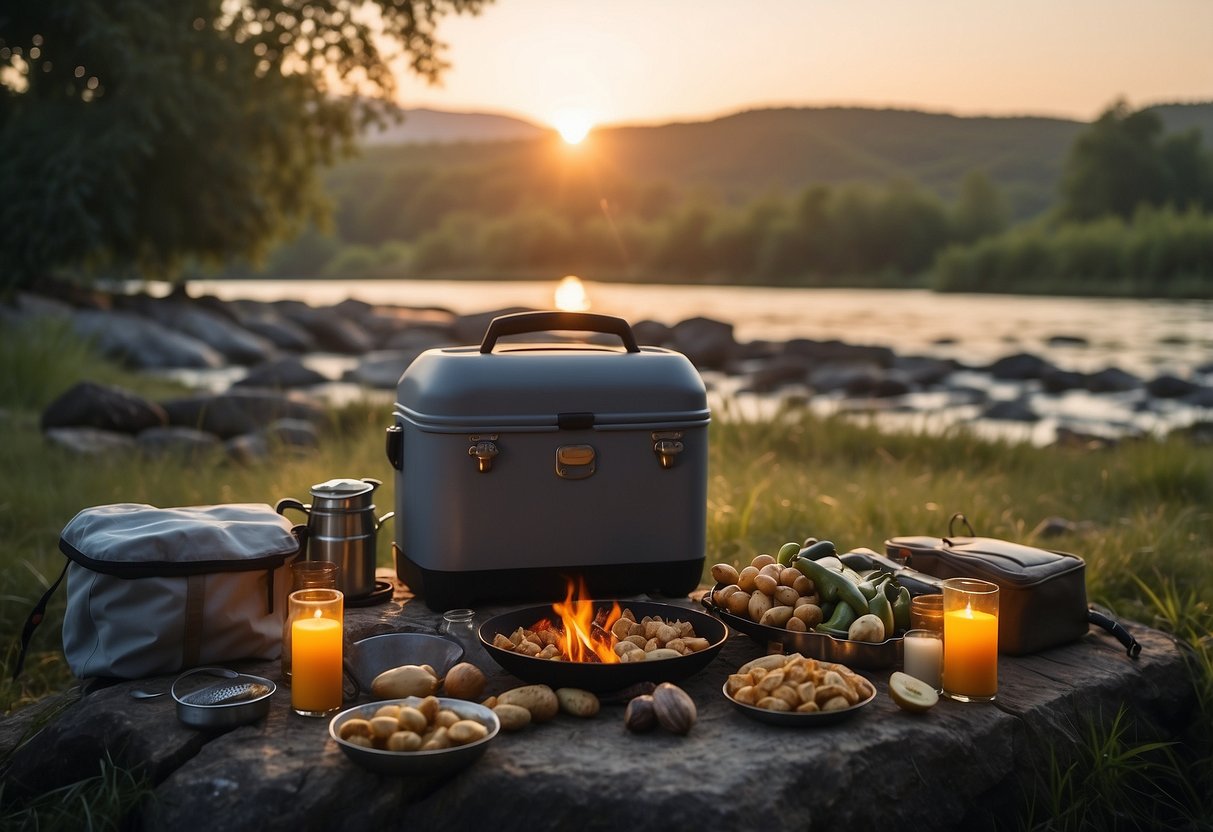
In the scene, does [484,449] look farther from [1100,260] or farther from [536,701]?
[1100,260]

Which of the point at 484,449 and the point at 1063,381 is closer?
the point at 484,449

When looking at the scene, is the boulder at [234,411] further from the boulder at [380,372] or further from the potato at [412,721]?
the potato at [412,721]

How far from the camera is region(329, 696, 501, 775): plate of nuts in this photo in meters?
2.26

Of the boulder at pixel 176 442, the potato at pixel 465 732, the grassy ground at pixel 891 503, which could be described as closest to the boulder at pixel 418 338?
the grassy ground at pixel 891 503

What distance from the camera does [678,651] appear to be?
2729 mm

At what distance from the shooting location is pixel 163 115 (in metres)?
17.6

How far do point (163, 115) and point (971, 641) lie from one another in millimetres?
17685

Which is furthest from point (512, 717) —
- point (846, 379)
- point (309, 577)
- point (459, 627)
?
point (846, 379)

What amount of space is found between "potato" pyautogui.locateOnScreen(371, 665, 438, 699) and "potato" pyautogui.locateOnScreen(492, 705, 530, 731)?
242mm

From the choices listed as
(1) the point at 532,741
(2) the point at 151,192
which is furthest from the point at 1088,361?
(1) the point at 532,741

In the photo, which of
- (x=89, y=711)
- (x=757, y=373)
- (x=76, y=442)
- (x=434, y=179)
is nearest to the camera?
(x=89, y=711)

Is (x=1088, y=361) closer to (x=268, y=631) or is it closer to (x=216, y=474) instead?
(x=216, y=474)

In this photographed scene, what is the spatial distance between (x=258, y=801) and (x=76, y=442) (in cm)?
598

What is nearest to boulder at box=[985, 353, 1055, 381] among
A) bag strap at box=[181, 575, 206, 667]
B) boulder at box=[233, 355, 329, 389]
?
boulder at box=[233, 355, 329, 389]
